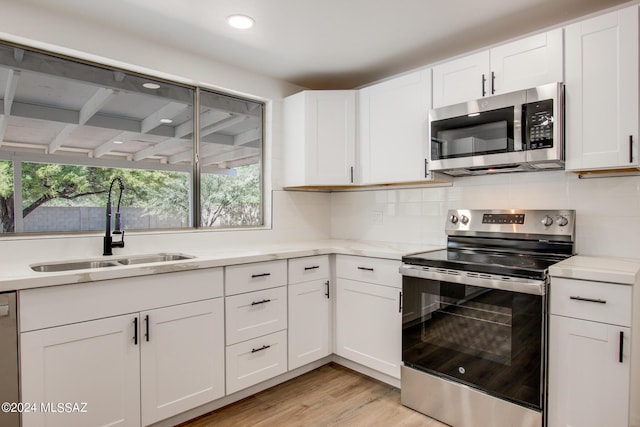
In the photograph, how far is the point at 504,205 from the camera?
239 cm

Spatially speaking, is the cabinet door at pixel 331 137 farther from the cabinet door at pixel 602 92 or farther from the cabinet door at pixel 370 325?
the cabinet door at pixel 602 92

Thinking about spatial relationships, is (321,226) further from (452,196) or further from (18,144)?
(18,144)

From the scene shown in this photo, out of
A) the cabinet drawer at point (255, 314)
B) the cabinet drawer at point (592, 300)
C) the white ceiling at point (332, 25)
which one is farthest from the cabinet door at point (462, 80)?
the cabinet drawer at point (255, 314)

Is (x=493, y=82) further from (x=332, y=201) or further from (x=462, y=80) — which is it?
(x=332, y=201)

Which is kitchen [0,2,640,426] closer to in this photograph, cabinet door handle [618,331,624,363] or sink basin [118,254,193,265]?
sink basin [118,254,193,265]

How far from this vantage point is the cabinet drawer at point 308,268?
8.06 feet

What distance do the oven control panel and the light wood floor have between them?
3.84 ft

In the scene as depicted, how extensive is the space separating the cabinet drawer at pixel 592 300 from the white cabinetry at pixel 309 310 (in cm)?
142

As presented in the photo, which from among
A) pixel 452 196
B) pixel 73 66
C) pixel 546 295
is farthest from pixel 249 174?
pixel 546 295

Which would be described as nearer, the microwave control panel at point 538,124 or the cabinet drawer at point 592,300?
the cabinet drawer at point 592,300

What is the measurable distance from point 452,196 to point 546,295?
1101 millimetres

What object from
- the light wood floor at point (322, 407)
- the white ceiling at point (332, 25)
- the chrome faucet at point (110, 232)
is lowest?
the light wood floor at point (322, 407)

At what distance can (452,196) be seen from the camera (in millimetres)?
2654

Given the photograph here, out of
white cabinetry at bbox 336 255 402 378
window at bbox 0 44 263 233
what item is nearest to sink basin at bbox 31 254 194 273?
window at bbox 0 44 263 233
